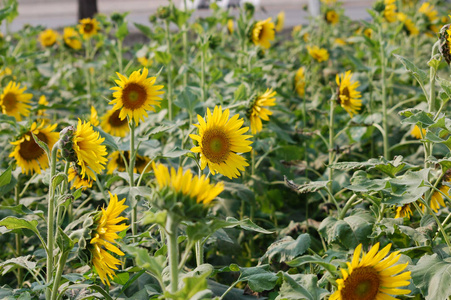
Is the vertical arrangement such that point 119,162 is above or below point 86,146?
below

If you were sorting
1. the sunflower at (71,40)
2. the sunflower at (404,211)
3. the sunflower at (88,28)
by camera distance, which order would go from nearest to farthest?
the sunflower at (404,211) < the sunflower at (88,28) < the sunflower at (71,40)

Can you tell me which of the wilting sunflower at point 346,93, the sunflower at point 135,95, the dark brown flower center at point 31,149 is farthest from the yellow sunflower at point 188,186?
the wilting sunflower at point 346,93

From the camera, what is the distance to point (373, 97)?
→ 3.11 m

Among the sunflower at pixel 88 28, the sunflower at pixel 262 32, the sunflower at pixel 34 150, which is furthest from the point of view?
the sunflower at pixel 88 28

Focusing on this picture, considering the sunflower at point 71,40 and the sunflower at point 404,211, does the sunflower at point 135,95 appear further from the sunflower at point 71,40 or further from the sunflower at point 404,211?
the sunflower at point 71,40

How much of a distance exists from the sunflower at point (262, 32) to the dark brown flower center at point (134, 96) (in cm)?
134

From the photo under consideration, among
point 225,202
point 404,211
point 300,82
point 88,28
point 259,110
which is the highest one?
point 88,28

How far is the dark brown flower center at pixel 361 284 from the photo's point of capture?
1.18 metres

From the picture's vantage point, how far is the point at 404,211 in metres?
1.74

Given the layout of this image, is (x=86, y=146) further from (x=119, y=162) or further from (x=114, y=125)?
(x=114, y=125)

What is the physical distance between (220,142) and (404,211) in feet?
2.16

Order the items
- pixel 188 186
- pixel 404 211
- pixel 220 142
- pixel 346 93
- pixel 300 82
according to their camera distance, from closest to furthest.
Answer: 1. pixel 188 186
2. pixel 220 142
3. pixel 404 211
4. pixel 346 93
5. pixel 300 82

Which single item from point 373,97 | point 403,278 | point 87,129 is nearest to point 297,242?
point 403,278

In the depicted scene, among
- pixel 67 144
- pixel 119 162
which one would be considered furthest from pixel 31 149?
pixel 67 144
